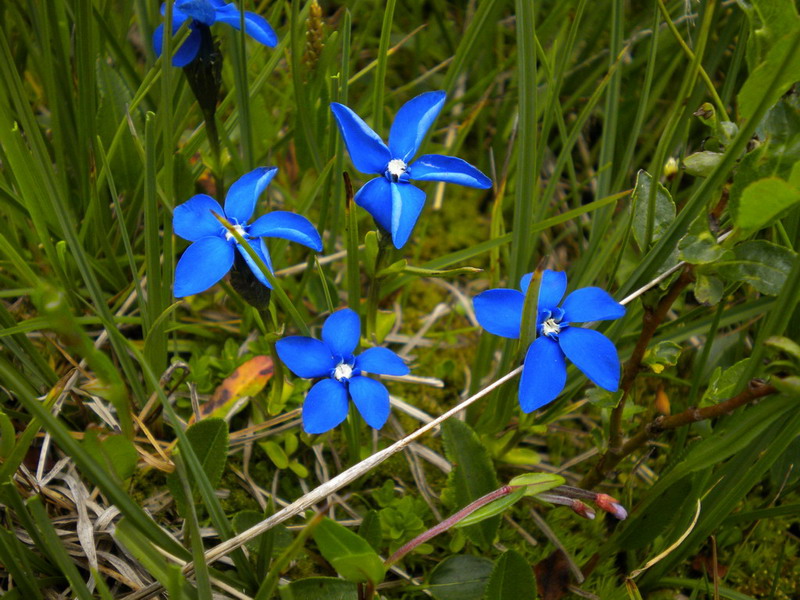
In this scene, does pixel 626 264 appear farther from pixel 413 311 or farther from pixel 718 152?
pixel 718 152

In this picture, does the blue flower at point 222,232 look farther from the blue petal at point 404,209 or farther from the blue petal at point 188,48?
the blue petal at point 188,48

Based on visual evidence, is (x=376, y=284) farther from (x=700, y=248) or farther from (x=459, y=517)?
(x=700, y=248)

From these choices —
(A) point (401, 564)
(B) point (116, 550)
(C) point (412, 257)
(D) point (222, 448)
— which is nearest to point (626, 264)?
(C) point (412, 257)

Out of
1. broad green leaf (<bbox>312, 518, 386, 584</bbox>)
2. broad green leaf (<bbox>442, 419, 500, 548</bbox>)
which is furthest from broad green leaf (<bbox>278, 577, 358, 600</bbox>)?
broad green leaf (<bbox>442, 419, 500, 548</bbox>)

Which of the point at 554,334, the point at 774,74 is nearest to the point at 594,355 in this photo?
the point at 554,334

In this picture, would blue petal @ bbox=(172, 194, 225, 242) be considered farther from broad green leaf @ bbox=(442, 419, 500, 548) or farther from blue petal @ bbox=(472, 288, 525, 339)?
broad green leaf @ bbox=(442, 419, 500, 548)
